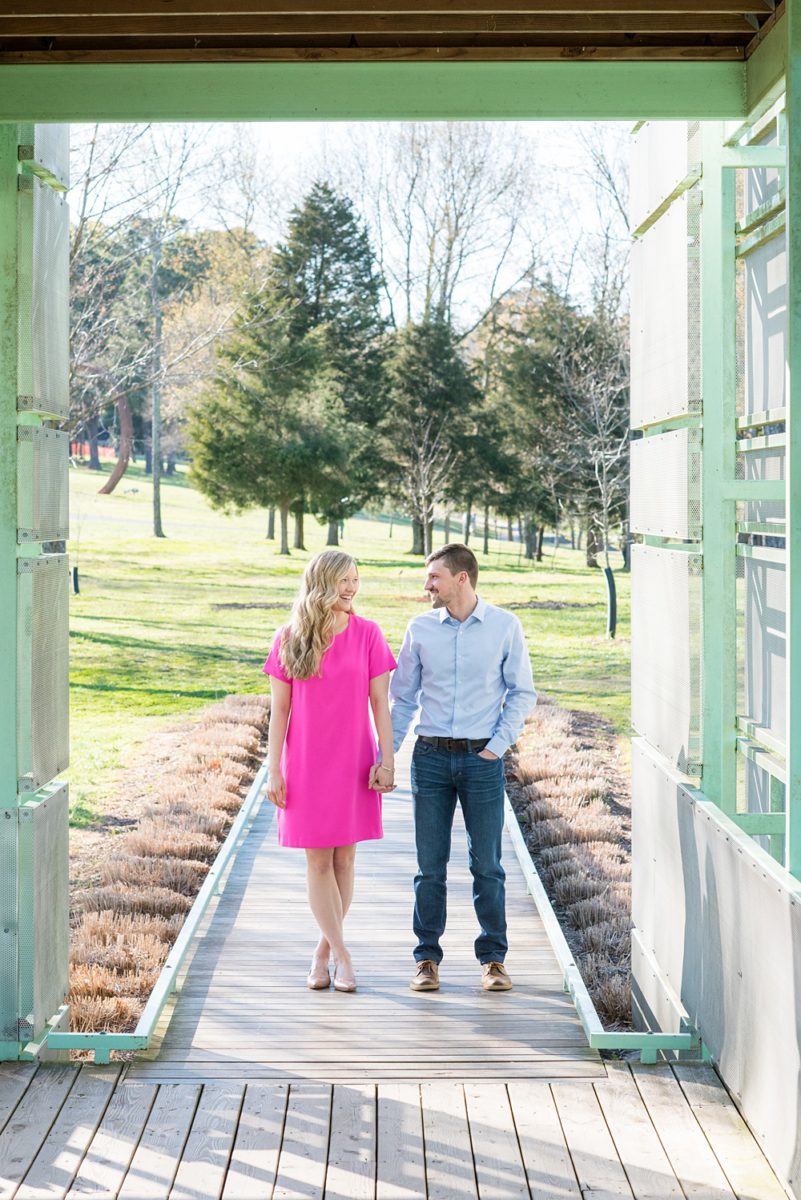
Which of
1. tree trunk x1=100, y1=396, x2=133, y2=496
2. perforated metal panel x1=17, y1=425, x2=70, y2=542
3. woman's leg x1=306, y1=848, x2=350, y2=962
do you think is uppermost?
tree trunk x1=100, y1=396, x2=133, y2=496

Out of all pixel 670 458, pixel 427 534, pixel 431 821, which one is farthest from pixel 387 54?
pixel 427 534

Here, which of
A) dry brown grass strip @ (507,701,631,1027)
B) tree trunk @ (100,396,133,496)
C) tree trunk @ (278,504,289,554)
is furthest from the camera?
tree trunk @ (100,396,133,496)

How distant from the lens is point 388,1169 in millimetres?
3959

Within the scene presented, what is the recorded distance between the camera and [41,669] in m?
4.96

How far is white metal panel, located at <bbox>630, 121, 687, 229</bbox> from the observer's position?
5.28 m

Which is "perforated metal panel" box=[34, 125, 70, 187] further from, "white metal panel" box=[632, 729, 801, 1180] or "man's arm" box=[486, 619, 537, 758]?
"white metal panel" box=[632, 729, 801, 1180]

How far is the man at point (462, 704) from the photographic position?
5492mm

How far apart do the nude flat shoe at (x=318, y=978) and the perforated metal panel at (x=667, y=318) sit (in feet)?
8.86

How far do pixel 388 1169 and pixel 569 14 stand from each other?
367 centimetres

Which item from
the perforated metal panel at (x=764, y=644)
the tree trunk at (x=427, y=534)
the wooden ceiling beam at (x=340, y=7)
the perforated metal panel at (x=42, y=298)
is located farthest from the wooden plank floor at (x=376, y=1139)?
the tree trunk at (x=427, y=534)

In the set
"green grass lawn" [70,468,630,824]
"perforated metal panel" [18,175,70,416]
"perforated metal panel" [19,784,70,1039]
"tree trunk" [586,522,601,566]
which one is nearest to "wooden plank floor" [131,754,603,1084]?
"perforated metal panel" [19,784,70,1039]

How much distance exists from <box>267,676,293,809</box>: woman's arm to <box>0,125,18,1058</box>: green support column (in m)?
1.10

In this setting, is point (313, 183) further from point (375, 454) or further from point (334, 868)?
point (334, 868)

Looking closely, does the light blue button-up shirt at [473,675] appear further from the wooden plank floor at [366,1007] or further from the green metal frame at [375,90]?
the green metal frame at [375,90]
